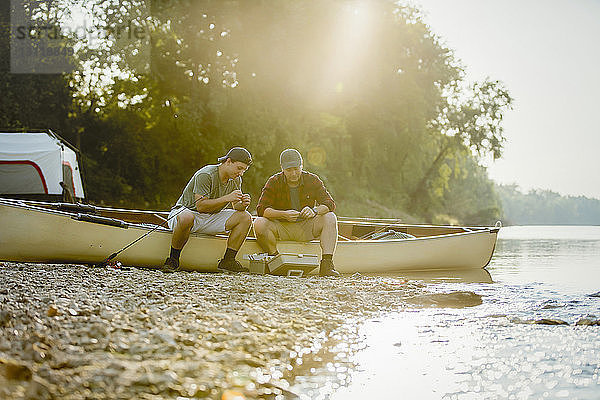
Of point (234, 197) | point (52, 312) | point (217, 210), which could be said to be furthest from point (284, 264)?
point (52, 312)

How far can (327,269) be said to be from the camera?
22.9ft

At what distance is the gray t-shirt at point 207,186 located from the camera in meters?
6.66

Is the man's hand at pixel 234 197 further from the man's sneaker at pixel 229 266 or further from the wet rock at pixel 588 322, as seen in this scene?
the wet rock at pixel 588 322

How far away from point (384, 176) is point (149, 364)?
31.4m

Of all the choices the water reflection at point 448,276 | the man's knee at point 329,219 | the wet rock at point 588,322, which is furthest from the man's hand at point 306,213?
the wet rock at point 588,322

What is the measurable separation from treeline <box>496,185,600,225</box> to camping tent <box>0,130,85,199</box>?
101m

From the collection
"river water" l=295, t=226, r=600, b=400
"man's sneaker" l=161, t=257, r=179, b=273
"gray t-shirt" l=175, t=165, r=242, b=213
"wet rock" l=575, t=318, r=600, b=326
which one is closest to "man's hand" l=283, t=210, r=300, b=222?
"gray t-shirt" l=175, t=165, r=242, b=213

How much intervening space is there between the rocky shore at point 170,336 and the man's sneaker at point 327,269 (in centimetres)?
144

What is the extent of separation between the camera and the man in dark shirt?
273 inches

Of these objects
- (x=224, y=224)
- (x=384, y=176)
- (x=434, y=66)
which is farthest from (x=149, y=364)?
(x=384, y=176)

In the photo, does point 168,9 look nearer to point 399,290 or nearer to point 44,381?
point 399,290

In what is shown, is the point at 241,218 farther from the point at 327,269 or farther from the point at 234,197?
the point at 327,269

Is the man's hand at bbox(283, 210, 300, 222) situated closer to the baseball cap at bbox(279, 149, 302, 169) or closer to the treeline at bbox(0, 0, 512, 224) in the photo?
the baseball cap at bbox(279, 149, 302, 169)

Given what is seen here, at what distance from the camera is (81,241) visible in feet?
22.5
